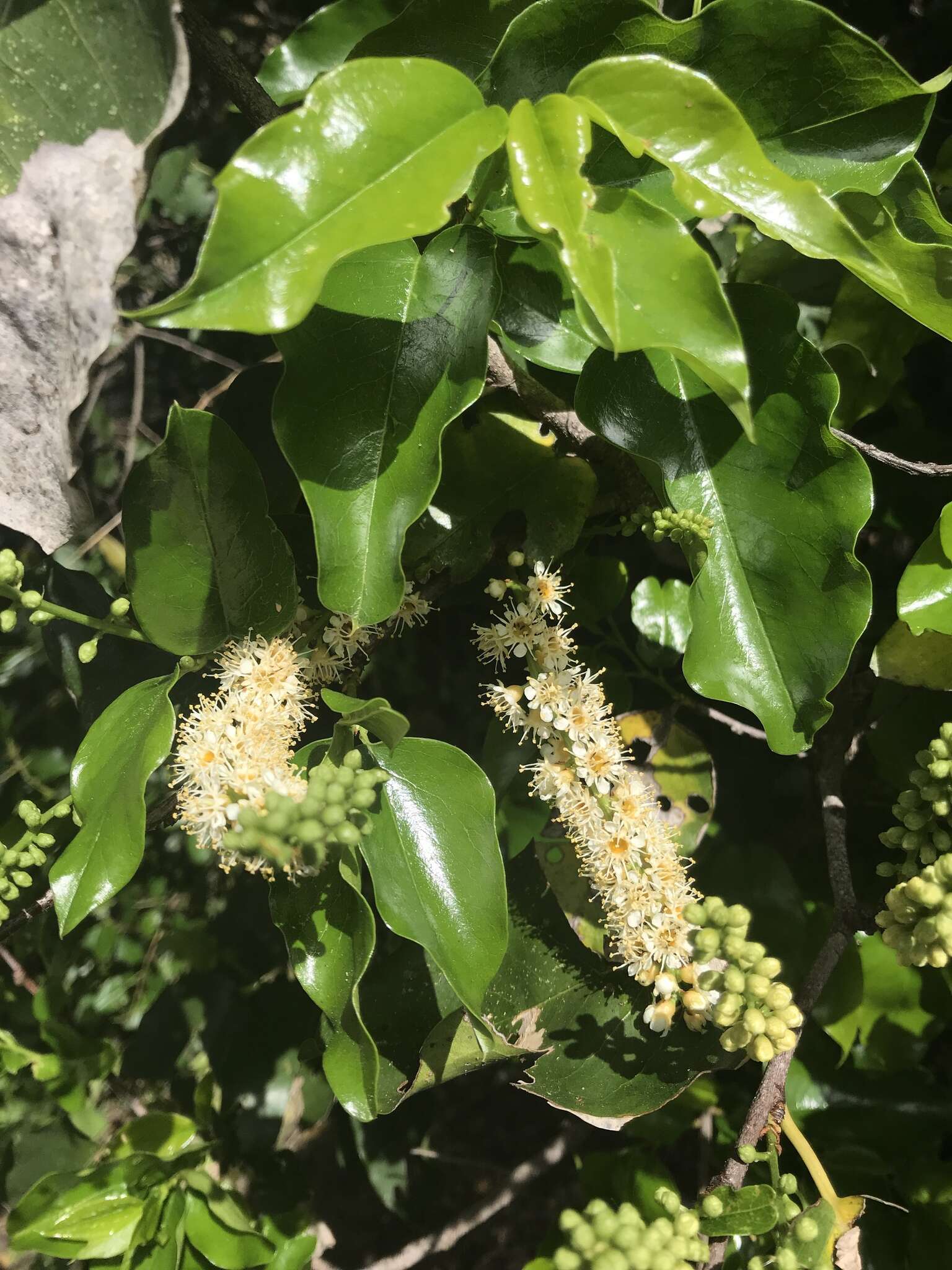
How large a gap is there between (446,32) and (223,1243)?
1.68m

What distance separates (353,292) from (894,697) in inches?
37.6

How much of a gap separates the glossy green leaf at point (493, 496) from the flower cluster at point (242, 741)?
0.22 m

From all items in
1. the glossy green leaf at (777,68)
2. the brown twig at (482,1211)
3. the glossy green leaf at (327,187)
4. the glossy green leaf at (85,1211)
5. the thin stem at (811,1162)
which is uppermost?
the glossy green leaf at (327,187)

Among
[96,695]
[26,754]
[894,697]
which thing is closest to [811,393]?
[894,697]

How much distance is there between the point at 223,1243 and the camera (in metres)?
1.33

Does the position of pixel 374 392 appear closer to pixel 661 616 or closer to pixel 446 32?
pixel 446 32

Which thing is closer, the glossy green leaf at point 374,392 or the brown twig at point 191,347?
the glossy green leaf at point 374,392

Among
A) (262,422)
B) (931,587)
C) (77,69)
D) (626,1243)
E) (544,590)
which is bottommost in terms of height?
(626,1243)

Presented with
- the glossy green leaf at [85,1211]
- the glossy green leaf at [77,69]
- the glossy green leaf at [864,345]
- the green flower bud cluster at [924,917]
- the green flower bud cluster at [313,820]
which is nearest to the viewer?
the green flower bud cluster at [313,820]

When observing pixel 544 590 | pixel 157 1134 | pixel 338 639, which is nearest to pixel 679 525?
pixel 544 590

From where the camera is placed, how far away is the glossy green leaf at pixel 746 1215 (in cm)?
86

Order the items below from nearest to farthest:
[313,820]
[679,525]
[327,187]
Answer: [327,187]
[313,820]
[679,525]

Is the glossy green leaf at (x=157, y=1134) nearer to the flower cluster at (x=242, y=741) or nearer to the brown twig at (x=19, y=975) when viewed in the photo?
the brown twig at (x=19, y=975)

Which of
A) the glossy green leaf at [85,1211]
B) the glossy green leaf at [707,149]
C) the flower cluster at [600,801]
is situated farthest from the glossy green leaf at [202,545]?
the glossy green leaf at [85,1211]
